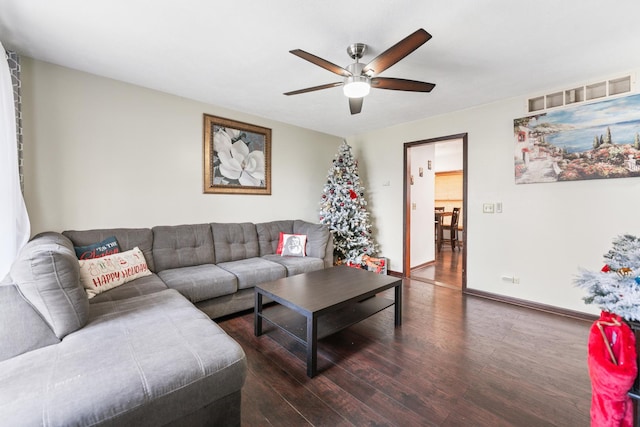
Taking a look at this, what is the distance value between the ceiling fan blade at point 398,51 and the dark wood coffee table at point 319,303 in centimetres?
178

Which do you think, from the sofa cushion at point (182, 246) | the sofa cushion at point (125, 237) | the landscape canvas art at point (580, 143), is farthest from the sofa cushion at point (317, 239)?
the landscape canvas art at point (580, 143)

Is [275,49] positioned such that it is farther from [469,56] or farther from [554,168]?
[554,168]

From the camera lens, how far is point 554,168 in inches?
115

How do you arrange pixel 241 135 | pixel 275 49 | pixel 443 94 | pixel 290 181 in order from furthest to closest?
1. pixel 290 181
2. pixel 241 135
3. pixel 443 94
4. pixel 275 49

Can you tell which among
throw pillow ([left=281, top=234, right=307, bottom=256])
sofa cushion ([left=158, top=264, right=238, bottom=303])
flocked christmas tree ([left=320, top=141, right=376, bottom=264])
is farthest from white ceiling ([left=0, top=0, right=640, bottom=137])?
sofa cushion ([left=158, top=264, right=238, bottom=303])

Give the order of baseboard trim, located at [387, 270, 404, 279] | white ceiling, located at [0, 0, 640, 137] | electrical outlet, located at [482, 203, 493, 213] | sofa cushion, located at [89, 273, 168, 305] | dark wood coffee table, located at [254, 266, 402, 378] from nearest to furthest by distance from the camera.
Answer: white ceiling, located at [0, 0, 640, 137] < dark wood coffee table, located at [254, 266, 402, 378] < sofa cushion, located at [89, 273, 168, 305] < electrical outlet, located at [482, 203, 493, 213] < baseboard trim, located at [387, 270, 404, 279]

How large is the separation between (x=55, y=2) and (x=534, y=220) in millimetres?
4689

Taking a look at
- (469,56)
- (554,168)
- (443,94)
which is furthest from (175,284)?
Result: (554,168)

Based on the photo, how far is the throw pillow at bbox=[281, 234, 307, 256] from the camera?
366 cm

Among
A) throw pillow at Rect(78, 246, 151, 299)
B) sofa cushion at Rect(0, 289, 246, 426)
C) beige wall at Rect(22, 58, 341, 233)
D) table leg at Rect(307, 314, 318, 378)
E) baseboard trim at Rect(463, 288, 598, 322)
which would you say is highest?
beige wall at Rect(22, 58, 341, 233)

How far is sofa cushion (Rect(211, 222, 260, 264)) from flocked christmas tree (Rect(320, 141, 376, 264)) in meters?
1.28

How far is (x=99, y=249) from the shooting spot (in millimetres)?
2434

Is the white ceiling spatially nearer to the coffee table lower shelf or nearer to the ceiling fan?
the ceiling fan

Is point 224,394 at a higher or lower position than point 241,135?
lower
